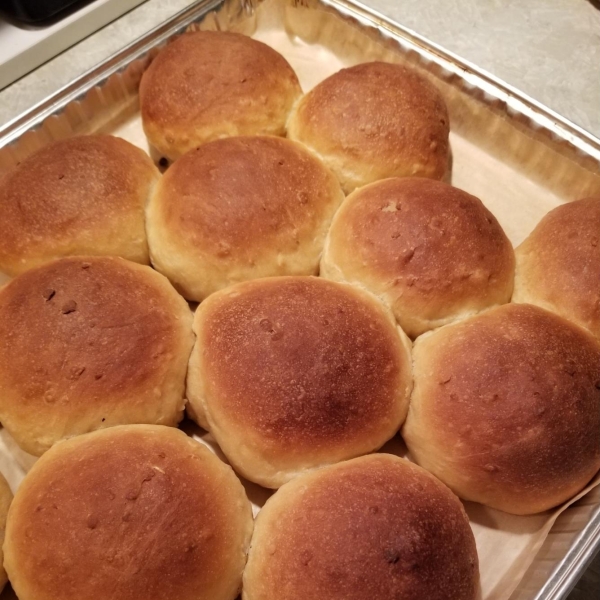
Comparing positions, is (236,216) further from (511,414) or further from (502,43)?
(502,43)

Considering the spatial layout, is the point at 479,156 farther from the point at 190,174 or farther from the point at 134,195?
the point at 134,195

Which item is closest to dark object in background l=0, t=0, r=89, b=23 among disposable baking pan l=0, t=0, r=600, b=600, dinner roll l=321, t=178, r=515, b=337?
disposable baking pan l=0, t=0, r=600, b=600

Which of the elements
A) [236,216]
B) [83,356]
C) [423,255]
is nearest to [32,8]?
[236,216]

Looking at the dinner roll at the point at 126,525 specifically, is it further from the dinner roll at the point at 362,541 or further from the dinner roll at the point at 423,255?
the dinner roll at the point at 423,255

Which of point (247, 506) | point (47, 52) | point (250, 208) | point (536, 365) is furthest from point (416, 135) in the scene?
point (47, 52)

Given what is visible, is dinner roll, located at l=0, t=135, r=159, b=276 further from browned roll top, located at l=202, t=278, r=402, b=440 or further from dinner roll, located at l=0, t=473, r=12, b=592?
dinner roll, located at l=0, t=473, r=12, b=592
